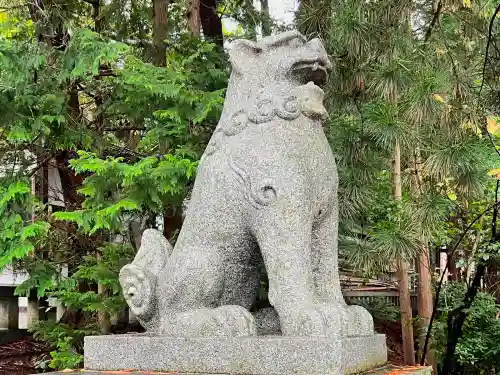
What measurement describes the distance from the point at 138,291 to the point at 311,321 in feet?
3.00

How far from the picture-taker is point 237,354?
252 centimetres

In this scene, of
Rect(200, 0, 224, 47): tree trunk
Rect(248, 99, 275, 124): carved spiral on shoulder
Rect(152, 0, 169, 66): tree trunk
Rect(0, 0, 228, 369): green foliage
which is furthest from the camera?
Rect(200, 0, 224, 47): tree trunk

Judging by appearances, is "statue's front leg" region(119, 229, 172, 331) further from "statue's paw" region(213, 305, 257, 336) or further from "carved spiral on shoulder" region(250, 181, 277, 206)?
"carved spiral on shoulder" region(250, 181, 277, 206)

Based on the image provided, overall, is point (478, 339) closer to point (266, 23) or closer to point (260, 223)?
point (266, 23)

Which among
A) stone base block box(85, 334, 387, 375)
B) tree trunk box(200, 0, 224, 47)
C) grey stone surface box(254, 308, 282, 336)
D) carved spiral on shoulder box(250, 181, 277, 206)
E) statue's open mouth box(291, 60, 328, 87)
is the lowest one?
stone base block box(85, 334, 387, 375)

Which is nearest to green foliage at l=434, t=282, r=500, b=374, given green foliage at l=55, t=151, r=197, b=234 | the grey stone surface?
green foliage at l=55, t=151, r=197, b=234

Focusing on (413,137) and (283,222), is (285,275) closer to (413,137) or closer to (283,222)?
(283,222)

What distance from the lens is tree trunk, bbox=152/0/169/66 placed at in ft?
Result: 19.9

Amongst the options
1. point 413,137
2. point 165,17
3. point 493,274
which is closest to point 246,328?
point 413,137

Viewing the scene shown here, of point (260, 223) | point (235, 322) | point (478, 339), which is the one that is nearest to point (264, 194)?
point (260, 223)

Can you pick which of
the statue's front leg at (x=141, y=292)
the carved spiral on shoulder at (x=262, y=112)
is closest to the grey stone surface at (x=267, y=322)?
the statue's front leg at (x=141, y=292)

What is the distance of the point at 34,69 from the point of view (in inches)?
199

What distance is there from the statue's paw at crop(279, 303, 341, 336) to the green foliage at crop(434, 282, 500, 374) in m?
4.27

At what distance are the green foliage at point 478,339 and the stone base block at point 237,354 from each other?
3.85 meters
